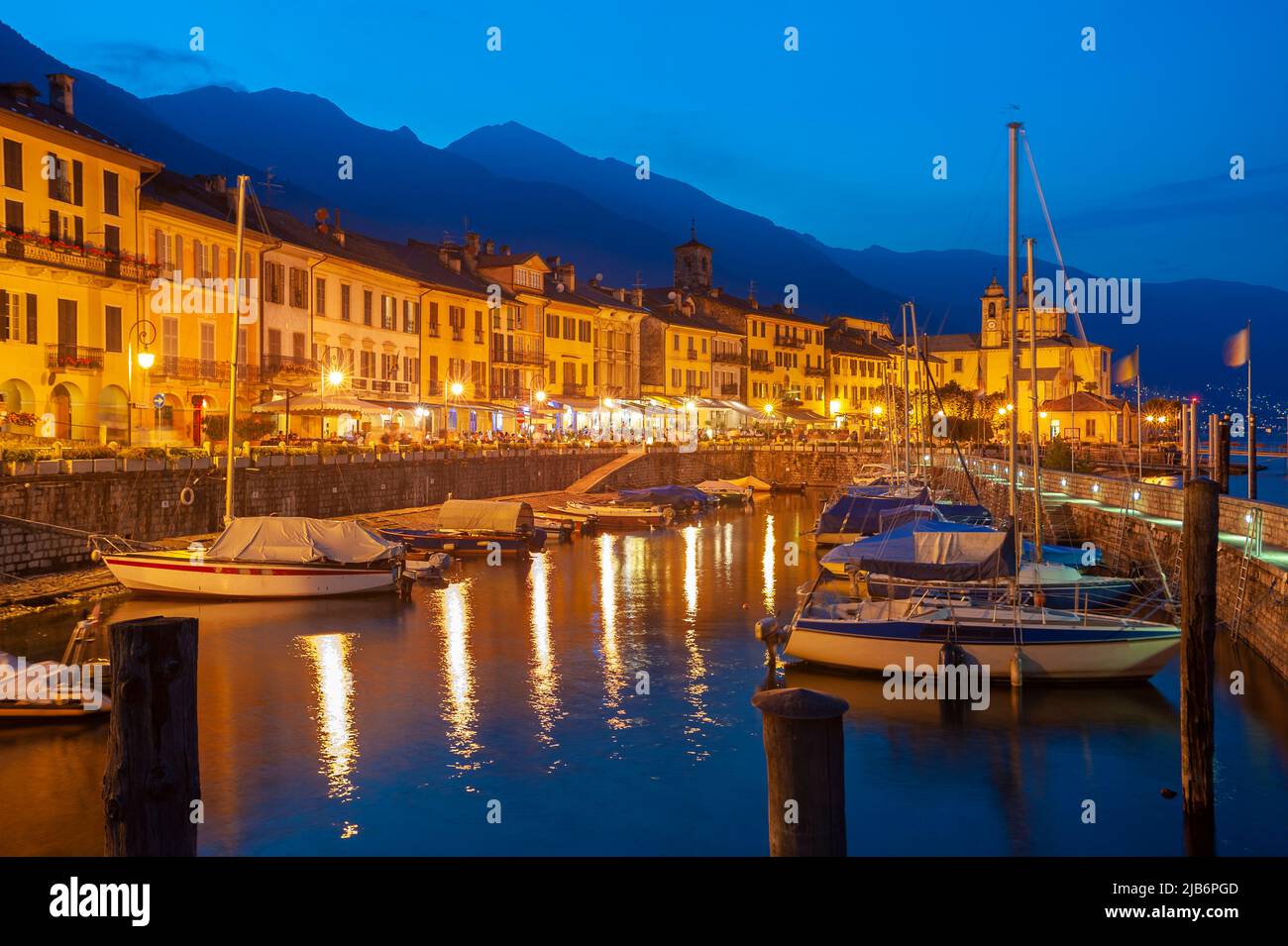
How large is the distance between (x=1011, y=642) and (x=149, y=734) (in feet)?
54.1

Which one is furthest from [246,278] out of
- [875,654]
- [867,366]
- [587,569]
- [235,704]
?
[867,366]

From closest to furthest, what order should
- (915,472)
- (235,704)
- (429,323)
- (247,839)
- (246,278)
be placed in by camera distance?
(247,839) → (235,704) → (246,278) → (429,323) → (915,472)

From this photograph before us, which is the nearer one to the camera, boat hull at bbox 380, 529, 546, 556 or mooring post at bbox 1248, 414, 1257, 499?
boat hull at bbox 380, 529, 546, 556

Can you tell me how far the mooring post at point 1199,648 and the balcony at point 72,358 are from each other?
3871 centimetres

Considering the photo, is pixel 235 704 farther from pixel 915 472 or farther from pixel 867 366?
pixel 867 366

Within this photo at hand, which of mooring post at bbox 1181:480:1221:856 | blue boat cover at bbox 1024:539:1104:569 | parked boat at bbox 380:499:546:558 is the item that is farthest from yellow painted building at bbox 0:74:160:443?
mooring post at bbox 1181:480:1221:856

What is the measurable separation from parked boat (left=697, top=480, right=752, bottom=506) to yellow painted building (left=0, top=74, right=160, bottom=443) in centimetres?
3842

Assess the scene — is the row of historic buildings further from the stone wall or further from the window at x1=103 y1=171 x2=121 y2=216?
the stone wall

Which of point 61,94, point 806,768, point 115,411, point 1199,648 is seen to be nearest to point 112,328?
point 115,411

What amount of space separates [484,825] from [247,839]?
291 cm

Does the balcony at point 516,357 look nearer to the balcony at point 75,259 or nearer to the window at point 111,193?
the balcony at point 75,259

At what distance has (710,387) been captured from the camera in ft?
329

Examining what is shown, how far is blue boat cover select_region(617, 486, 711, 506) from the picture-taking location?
194 ft

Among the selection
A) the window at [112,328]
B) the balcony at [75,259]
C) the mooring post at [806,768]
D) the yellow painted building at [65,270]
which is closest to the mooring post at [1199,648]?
the mooring post at [806,768]
